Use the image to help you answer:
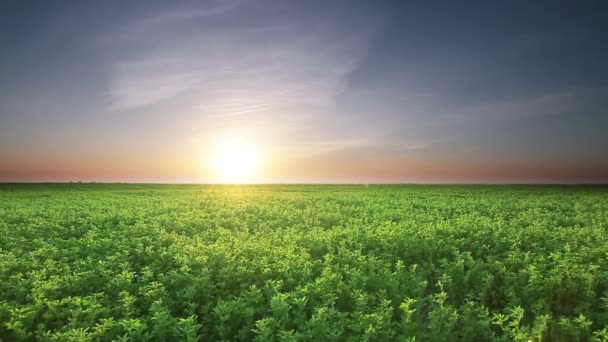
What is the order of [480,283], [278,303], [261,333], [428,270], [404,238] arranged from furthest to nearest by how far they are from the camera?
1. [404,238]
2. [428,270]
3. [480,283]
4. [278,303]
5. [261,333]

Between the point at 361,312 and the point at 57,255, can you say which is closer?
the point at 361,312

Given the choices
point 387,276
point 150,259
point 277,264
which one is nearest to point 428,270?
point 387,276

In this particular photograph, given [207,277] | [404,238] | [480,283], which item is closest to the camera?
[207,277]

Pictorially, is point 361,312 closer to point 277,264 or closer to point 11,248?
point 277,264

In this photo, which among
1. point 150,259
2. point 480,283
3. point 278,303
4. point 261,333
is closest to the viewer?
point 261,333

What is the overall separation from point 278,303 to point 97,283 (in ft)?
15.5

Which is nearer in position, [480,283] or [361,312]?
[361,312]

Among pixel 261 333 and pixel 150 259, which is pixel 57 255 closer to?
pixel 150 259

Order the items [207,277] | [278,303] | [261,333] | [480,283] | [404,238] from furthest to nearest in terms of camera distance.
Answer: [404,238] → [480,283] → [207,277] → [278,303] → [261,333]

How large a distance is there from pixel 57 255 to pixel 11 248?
265 cm

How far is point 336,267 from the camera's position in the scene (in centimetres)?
948

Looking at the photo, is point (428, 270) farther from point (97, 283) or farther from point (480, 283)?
point (97, 283)

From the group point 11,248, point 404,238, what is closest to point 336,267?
point 404,238

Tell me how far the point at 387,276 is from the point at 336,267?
3.95 ft
